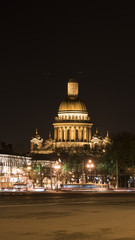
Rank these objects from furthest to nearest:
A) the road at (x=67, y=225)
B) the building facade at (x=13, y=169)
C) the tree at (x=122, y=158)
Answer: the building facade at (x=13, y=169) → the tree at (x=122, y=158) → the road at (x=67, y=225)

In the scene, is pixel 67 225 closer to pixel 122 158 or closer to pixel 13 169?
pixel 122 158

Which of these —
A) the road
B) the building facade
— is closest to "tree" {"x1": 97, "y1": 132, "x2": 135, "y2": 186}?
the building facade

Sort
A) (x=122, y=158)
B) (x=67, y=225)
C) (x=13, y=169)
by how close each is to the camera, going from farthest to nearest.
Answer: (x=13, y=169), (x=122, y=158), (x=67, y=225)

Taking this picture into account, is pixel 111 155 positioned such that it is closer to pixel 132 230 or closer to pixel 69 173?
pixel 69 173

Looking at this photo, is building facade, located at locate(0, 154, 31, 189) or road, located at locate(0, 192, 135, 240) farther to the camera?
building facade, located at locate(0, 154, 31, 189)

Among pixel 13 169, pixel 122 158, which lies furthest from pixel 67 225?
pixel 13 169

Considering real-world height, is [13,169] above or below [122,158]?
above

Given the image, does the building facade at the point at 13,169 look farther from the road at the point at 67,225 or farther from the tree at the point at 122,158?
the road at the point at 67,225

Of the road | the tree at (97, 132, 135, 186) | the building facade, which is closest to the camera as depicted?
the road

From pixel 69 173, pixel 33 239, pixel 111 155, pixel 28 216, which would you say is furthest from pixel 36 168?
pixel 33 239

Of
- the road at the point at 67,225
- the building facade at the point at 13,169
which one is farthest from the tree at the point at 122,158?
the road at the point at 67,225

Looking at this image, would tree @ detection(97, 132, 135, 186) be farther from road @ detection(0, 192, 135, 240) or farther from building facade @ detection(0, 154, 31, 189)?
road @ detection(0, 192, 135, 240)

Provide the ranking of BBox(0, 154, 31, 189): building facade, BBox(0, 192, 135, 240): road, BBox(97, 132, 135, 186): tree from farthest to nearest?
BBox(0, 154, 31, 189): building facade
BBox(97, 132, 135, 186): tree
BBox(0, 192, 135, 240): road

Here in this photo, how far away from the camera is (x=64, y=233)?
28.9 metres
